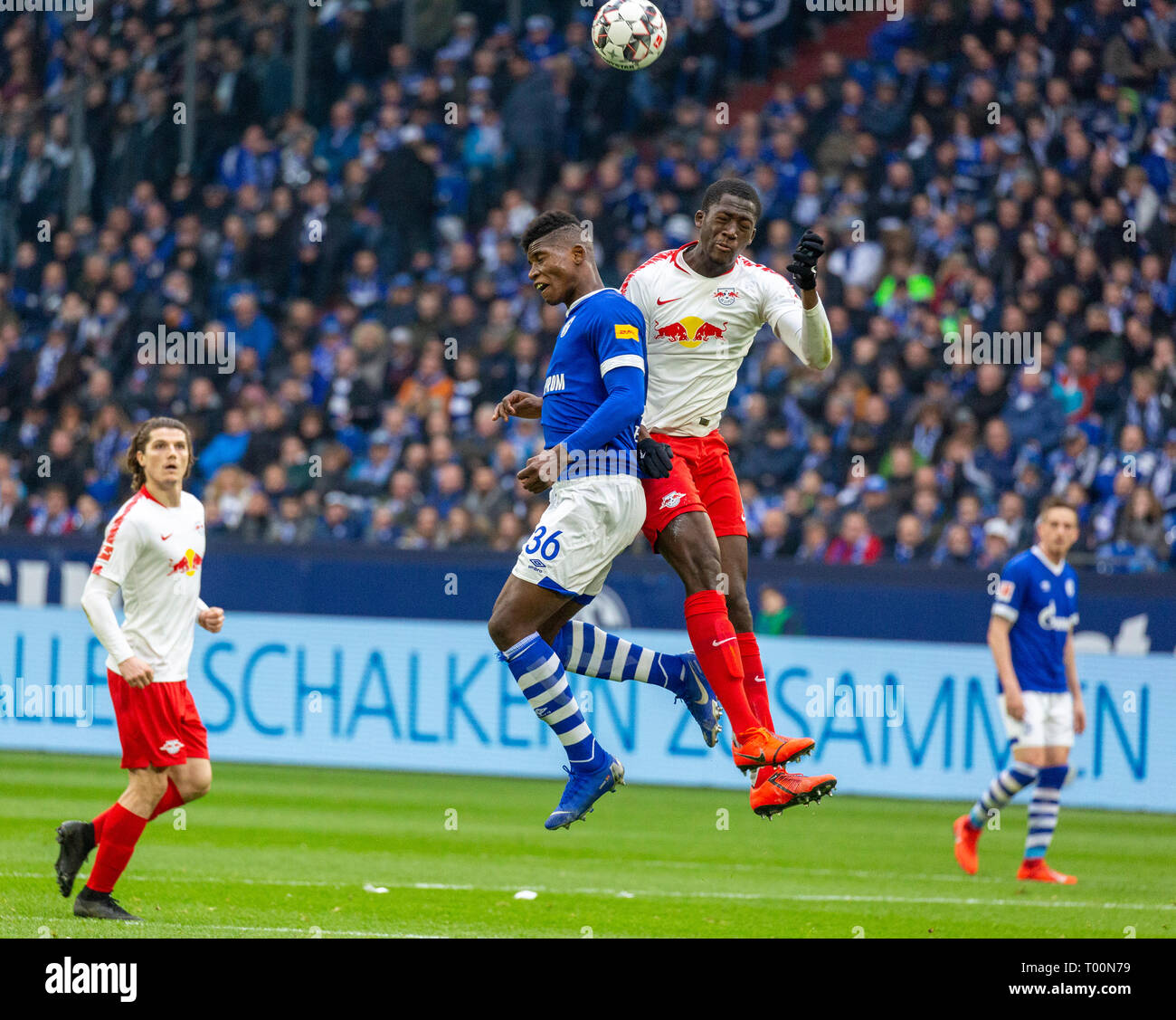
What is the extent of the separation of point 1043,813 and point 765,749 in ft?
16.4

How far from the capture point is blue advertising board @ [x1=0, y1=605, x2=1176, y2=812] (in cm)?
1372

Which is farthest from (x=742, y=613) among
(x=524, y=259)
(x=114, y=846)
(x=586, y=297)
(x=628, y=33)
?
(x=524, y=259)

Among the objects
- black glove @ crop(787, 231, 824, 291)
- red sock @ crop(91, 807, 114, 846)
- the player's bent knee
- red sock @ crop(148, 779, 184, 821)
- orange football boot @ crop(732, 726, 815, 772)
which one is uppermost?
black glove @ crop(787, 231, 824, 291)

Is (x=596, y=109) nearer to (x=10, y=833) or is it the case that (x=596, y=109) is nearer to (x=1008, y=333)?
(x=1008, y=333)

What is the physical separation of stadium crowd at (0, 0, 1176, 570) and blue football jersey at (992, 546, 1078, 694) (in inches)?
116

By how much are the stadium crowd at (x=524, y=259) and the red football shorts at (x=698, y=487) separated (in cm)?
748

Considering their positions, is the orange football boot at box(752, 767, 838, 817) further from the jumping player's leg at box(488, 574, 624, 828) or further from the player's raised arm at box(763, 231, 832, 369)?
the player's raised arm at box(763, 231, 832, 369)

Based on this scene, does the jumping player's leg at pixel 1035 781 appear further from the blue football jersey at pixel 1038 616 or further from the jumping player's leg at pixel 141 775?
the jumping player's leg at pixel 141 775

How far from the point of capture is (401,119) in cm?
2002

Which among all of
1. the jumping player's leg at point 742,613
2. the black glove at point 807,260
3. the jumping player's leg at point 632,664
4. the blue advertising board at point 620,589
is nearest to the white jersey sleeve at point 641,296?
the black glove at point 807,260

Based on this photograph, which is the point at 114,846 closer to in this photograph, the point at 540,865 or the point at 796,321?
the point at 540,865

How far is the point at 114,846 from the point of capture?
28.1 ft

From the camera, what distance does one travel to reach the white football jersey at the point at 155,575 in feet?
27.3

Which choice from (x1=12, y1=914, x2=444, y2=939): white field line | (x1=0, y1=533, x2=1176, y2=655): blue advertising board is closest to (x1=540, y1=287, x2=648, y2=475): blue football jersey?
(x1=12, y1=914, x2=444, y2=939): white field line
